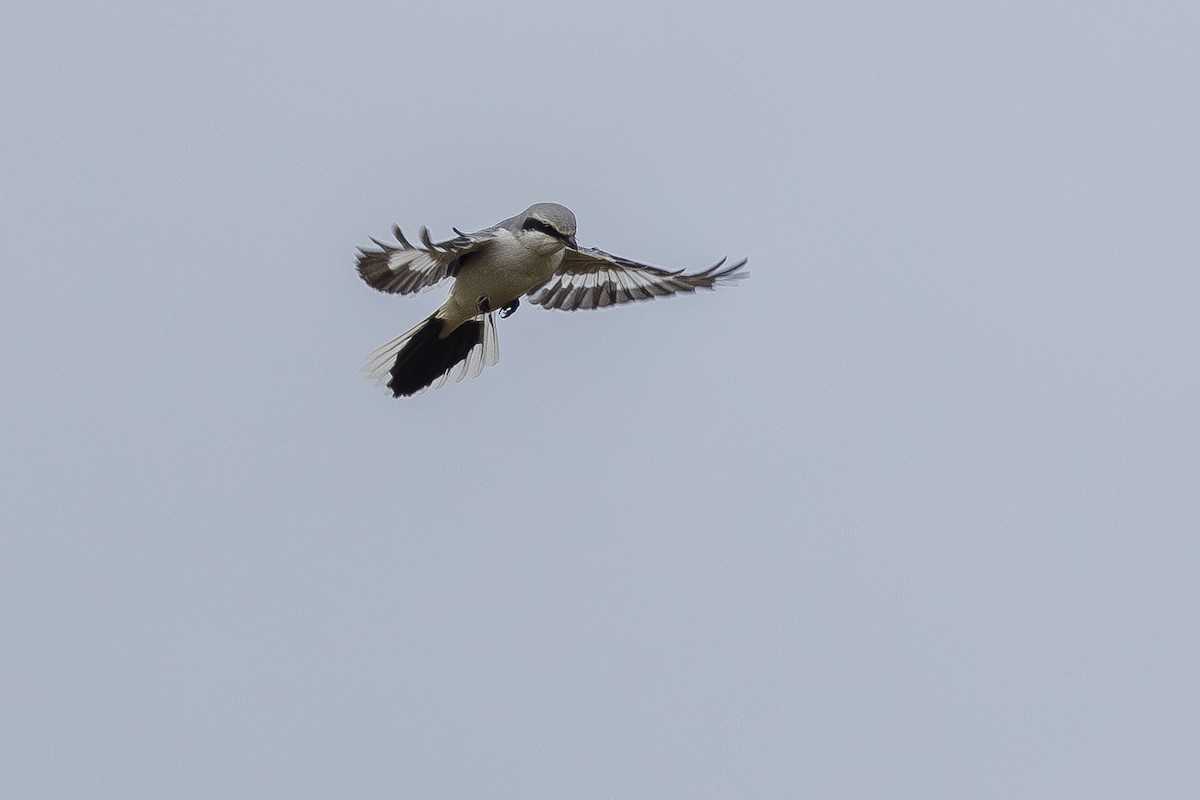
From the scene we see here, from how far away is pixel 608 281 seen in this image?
11.9 meters

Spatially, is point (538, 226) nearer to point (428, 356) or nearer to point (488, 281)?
point (488, 281)

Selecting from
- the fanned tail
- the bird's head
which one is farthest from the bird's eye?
the fanned tail

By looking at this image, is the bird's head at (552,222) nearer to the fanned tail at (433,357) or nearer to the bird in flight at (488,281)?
the bird in flight at (488,281)

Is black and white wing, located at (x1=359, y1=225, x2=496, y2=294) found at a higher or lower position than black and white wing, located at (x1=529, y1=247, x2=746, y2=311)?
lower

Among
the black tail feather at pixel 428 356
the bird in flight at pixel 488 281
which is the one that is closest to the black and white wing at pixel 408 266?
the bird in flight at pixel 488 281

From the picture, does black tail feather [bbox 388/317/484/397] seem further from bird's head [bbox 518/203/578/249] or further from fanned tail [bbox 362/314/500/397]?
bird's head [bbox 518/203/578/249]

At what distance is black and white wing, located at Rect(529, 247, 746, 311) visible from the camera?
1130cm

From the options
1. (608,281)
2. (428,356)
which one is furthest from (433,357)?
(608,281)

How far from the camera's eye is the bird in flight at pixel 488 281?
10.1 meters

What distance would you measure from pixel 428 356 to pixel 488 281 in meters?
1.46

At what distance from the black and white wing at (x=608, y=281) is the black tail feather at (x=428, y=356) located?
57 cm

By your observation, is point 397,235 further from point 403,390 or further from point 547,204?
point 403,390

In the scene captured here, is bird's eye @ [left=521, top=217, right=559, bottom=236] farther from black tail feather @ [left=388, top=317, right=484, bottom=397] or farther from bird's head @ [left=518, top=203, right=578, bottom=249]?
black tail feather @ [left=388, top=317, right=484, bottom=397]

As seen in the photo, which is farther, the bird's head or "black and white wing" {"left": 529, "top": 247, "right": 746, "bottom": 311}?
"black and white wing" {"left": 529, "top": 247, "right": 746, "bottom": 311}
